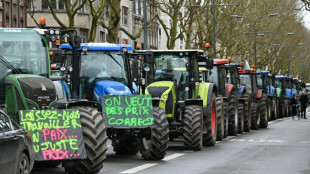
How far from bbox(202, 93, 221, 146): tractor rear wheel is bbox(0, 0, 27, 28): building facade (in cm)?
2749

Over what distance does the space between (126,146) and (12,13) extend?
3460cm

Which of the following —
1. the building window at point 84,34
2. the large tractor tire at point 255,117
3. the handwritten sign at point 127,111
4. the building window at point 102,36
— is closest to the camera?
the handwritten sign at point 127,111

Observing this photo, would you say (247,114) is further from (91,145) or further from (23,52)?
(23,52)

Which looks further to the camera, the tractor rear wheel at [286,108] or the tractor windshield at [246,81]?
the tractor rear wheel at [286,108]

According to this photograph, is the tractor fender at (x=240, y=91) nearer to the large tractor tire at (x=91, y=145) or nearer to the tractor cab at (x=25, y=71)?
the tractor cab at (x=25, y=71)

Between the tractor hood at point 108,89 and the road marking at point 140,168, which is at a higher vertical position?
the tractor hood at point 108,89

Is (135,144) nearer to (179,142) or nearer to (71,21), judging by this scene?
(179,142)

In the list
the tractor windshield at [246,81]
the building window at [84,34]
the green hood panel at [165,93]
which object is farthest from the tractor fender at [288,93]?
the green hood panel at [165,93]

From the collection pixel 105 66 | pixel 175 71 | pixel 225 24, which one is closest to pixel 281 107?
pixel 225 24

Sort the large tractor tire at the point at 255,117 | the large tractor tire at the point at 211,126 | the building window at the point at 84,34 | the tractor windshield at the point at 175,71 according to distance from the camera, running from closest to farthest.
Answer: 1. the tractor windshield at the point at 175,71
2. the large tractor tire at the point at 211,126
3. the large tractor tire at the point at 255,117
4. the building window at the point at 84,34

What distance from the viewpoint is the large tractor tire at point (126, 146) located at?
20420mm

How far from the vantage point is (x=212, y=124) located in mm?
25047

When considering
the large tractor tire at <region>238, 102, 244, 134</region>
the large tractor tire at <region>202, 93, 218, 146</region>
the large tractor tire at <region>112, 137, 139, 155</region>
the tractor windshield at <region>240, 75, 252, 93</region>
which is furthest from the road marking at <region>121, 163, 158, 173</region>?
the tractor windshield at <region>240, 75, 252, 93</region>

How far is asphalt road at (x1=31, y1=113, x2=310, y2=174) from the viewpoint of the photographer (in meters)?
16.4
